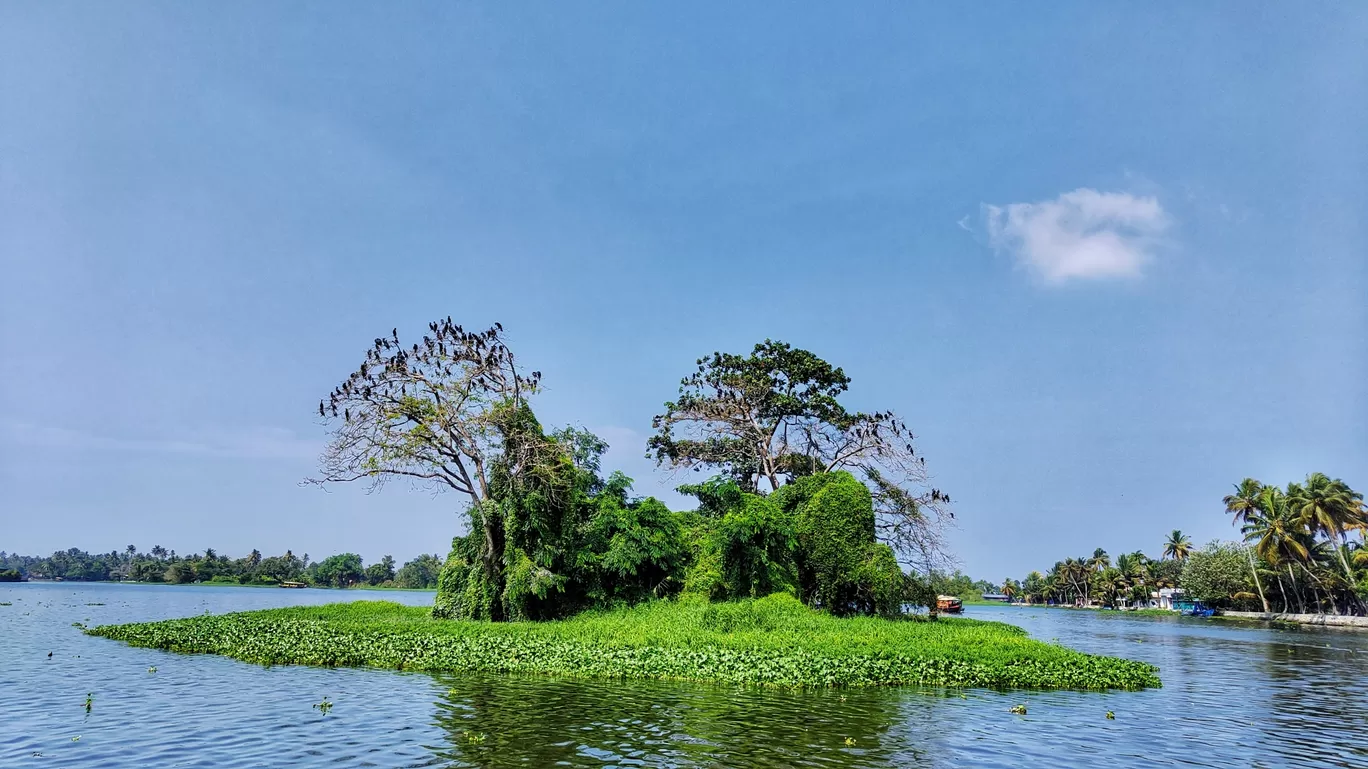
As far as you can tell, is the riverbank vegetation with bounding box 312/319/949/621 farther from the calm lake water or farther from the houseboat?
the houseboat

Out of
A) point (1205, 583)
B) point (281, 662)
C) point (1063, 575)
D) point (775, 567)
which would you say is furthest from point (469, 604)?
point (1063, 575)

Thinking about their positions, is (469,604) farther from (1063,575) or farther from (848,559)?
(1063,575)

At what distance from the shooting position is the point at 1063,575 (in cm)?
13588

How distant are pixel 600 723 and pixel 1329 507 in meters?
76.3

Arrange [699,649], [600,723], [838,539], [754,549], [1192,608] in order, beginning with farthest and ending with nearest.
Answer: [1192,608], [838,539], [754,549], [699,649], [600,723]

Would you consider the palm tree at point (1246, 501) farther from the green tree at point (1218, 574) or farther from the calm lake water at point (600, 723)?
the calm lake water at point (600, 723)

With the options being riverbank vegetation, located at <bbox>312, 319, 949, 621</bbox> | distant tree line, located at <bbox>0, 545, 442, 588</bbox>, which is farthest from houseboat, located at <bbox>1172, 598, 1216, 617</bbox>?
distant tree line, located at <bbox>0, 545, 442, 588</bbox>

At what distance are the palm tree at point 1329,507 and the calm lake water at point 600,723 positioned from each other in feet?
178

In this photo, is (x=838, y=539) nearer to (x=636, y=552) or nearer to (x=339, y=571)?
(x=636, y=552)

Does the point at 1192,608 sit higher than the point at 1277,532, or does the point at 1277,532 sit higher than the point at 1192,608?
the point at 1277,532

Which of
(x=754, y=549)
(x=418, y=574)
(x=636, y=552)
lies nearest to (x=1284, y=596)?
(x=754, y=549)

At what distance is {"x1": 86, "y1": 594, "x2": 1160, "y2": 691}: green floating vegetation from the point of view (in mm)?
20156

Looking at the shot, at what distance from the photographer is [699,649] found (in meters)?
21.2

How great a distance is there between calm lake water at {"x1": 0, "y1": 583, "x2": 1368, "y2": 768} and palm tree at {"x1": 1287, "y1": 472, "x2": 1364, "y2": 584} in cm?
5429
